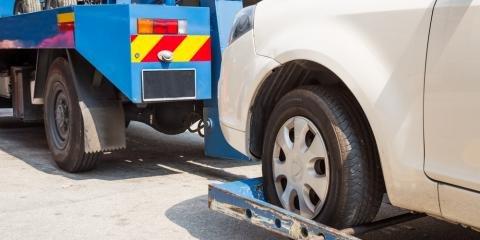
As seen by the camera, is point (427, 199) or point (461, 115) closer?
point (461, 115)

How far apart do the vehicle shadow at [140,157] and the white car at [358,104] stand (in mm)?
2194

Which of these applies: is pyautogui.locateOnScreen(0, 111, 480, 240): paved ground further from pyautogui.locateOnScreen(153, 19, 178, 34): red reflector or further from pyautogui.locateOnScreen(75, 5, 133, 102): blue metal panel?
pyautogui.locateOnScreen(153, 19, 178, 34): red reflector

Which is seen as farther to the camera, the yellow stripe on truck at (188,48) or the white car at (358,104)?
the yellow stripe on truck at (188,48)

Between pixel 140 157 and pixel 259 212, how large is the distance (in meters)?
3.60

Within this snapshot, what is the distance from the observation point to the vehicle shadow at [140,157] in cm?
613

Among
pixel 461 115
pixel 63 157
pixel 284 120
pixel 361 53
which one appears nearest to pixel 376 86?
pixel 361 53

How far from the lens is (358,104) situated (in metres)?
3.33

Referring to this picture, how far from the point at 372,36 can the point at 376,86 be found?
239 mm

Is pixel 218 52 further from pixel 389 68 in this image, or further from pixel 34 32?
pixel 389 68

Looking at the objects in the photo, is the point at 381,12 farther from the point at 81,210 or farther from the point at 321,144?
the point at 81,210

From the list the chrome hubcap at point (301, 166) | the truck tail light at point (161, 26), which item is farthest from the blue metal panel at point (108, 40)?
the chrome hubcap at point (301, 166)

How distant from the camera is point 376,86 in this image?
297 cm

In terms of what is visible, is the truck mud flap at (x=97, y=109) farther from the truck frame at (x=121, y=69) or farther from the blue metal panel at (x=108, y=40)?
the blue metal panel at (x=108, y=40)

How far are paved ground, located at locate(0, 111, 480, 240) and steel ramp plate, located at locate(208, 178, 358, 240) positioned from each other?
371 millimetres
